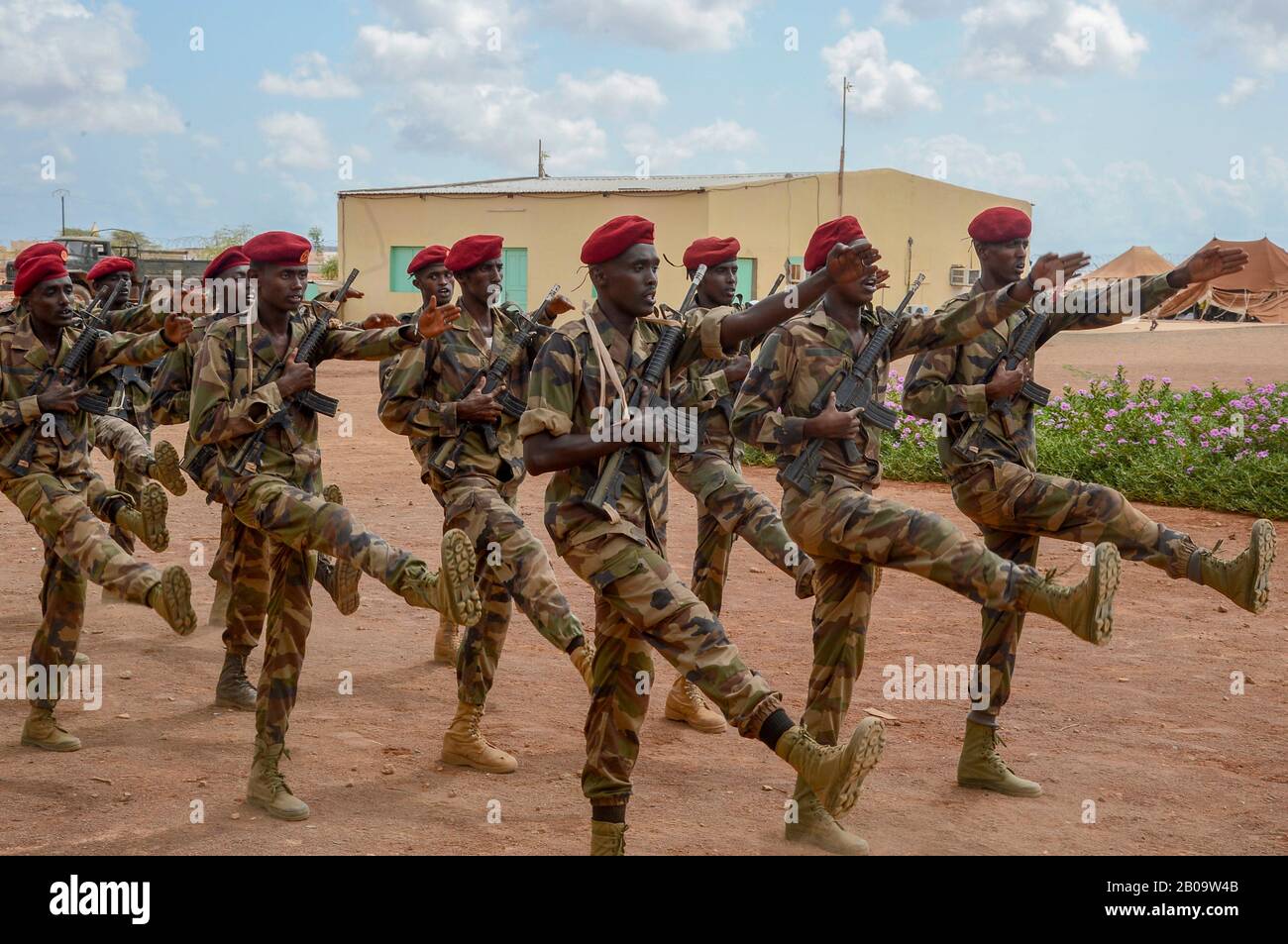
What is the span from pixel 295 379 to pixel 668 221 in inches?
948

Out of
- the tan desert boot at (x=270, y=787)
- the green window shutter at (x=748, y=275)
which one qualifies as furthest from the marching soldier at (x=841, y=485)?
the green window shutter at (x=748, y=275)

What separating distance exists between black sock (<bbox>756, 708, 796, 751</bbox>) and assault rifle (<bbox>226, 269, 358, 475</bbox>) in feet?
7.61

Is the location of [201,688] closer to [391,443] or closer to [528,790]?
[528,790]

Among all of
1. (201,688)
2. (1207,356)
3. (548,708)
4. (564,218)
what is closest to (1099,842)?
(548,708)

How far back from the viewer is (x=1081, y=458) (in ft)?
44.5

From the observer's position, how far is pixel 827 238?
6090 mm

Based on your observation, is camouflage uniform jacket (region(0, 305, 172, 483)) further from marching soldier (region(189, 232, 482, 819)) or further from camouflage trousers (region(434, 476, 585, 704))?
camouflage trousers (region(434, 476, 585, 704))

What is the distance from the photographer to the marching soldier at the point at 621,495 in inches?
185

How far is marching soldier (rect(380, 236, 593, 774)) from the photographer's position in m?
6.32

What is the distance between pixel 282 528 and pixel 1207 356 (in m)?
22.1

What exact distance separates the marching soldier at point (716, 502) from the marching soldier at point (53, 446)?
269 centimetres

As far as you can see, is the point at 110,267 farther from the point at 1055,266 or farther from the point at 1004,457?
the point at 1055,266

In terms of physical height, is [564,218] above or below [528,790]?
above

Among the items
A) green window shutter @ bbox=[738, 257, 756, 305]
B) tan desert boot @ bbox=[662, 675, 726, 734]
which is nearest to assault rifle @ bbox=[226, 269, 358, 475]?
tan desert boot @ bbox=[662, 675, 726, 734]
